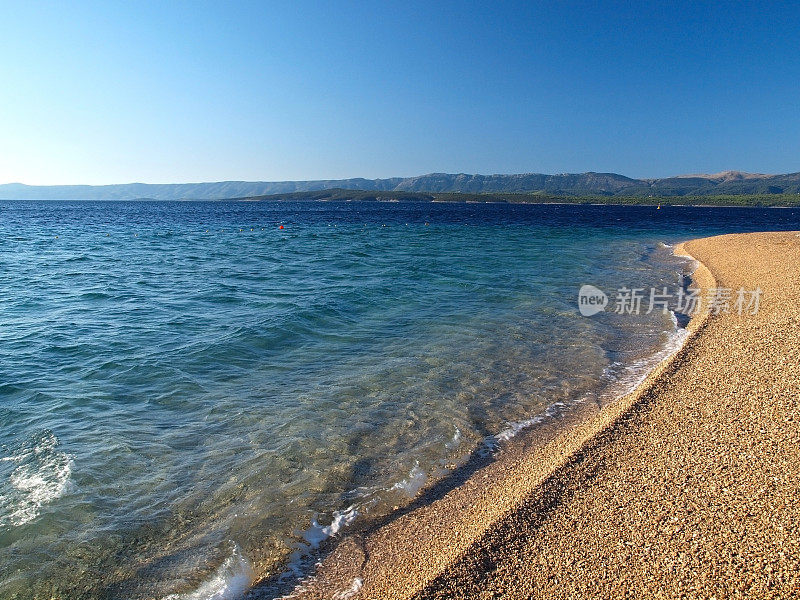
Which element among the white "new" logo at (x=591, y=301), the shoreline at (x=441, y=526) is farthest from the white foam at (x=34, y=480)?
the white "new" logo at (x=591, y=301)

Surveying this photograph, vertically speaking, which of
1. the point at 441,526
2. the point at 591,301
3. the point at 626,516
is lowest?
the point at 441,526

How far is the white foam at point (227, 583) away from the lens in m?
5.48

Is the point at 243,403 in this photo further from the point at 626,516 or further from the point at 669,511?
the point at 669,511

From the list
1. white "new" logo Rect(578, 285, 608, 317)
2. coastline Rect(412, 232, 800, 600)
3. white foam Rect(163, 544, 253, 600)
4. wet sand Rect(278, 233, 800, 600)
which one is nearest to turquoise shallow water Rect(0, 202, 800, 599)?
white foam Rect(163, 544, 253, 600)

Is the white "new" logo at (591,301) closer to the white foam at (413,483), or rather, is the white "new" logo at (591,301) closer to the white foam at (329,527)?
the white foam at (413,483)

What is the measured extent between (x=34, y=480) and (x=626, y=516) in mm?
9059

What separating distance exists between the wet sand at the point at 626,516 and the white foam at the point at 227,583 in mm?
827

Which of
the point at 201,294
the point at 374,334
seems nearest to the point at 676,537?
the point at 374,334

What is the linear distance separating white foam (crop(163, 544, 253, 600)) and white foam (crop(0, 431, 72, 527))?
3113mm

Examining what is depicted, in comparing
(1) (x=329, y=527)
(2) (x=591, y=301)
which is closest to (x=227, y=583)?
(1) (x=329, y=527)

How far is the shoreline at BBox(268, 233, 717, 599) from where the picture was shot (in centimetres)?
543

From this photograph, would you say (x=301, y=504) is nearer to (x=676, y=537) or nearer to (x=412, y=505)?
(x=412, y=505)

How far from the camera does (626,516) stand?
5715 millimetres

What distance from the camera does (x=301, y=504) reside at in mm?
7180
